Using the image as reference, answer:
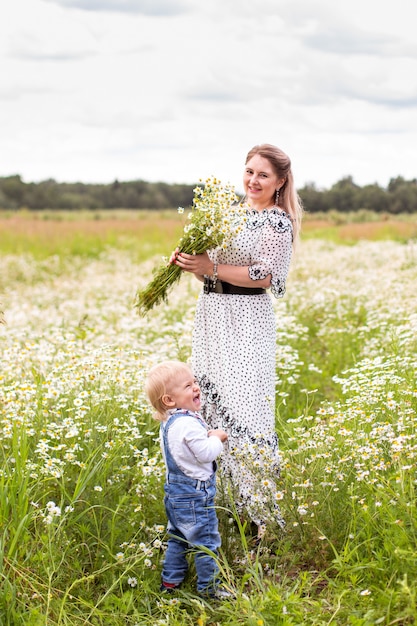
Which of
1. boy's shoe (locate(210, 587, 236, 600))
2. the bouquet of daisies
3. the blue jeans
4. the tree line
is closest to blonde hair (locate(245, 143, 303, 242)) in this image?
the bouquet of daisies

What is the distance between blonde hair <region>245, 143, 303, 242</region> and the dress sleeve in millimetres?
155

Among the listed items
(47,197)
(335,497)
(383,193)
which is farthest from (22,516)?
(47,197)

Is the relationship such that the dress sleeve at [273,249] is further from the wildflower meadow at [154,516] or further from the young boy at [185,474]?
the young boy at [185,474]

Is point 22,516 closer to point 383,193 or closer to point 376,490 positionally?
point 376,490

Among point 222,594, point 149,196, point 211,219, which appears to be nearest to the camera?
point 222,594

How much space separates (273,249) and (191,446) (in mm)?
1249

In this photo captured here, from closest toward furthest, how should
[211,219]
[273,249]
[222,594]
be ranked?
[222,594] → [211,219] → [273,249]

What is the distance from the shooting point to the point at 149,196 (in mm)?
46531

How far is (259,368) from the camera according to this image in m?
4.18

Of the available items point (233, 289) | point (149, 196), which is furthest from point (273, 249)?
point (149, 196)

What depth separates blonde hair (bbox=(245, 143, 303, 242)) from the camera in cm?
424

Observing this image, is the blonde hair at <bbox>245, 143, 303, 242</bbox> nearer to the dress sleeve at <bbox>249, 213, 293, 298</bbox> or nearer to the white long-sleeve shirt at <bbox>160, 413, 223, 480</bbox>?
the dress sleeve at <bbox>249, 213, 293, 298</bbox>

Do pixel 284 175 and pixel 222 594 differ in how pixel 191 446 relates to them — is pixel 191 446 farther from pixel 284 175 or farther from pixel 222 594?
pixel 284 175

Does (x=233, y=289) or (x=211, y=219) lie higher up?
(x=211, y=219)
